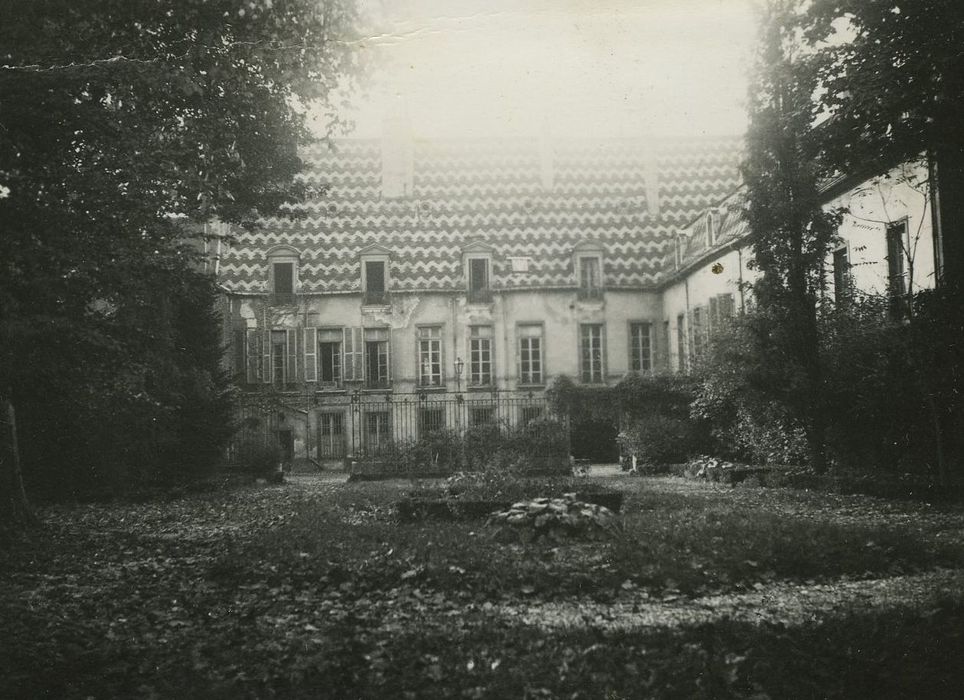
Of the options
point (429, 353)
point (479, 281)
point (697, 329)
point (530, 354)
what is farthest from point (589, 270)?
point (429, 353)

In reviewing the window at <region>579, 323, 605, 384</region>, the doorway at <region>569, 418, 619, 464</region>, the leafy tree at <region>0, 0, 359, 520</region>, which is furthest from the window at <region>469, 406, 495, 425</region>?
the leafy tree at <region>0, 0, 359, 520</region>

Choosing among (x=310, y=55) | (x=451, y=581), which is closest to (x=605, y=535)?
(x=451, y=581)

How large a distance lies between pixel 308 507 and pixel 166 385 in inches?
130

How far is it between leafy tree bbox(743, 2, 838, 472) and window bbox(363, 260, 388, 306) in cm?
1791

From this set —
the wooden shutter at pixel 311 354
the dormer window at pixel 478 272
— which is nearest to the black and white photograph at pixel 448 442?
the wooden shutter at pixel 311 354

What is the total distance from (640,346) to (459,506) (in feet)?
71.0

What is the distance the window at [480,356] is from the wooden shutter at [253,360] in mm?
7936

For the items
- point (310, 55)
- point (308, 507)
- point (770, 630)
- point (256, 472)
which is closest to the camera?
point (770, 630)

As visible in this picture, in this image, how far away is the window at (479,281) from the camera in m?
32.1

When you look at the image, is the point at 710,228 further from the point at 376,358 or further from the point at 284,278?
the point at 284,278

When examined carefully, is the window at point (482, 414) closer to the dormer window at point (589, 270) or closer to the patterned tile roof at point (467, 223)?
the patterned tile roof at point (467, 223)

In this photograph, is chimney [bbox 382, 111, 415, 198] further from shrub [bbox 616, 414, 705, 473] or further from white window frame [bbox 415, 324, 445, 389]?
shrub [bbox 616, 414, 705, 473]

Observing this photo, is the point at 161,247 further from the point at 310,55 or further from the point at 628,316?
the point at 628,316

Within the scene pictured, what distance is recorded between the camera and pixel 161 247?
419 inches
